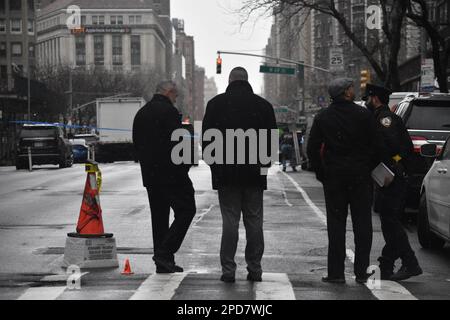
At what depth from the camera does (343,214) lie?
362 inches

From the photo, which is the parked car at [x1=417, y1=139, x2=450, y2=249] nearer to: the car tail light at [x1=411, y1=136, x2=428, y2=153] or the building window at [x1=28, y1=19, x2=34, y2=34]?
the car tail light at [x1=411, y1=136, x2=428, y2=153]

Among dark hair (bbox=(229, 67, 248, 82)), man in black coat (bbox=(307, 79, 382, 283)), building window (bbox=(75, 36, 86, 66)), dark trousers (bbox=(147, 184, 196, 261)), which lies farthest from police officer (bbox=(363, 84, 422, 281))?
building window (bbox=(75, 36, 86, 66))

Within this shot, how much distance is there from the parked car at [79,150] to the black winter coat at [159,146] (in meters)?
49.1

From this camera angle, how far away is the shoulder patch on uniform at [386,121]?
31.8 feet

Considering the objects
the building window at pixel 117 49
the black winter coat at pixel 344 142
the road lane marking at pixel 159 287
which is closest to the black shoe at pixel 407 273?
the black winter coat at pixel 344 142

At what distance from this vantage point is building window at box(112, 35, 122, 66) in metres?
187

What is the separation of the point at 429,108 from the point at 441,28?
33220 millimetres

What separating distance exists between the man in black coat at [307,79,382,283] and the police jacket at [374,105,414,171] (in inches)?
15.9

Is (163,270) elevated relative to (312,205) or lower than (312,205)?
elevated

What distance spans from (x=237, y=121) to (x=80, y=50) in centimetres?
18359

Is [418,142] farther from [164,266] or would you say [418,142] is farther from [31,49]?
[31,49]

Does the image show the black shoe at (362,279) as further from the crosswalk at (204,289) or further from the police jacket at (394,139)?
the police jacket at (394,139)

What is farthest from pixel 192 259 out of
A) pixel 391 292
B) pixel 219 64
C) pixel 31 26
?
pixel 31 26
